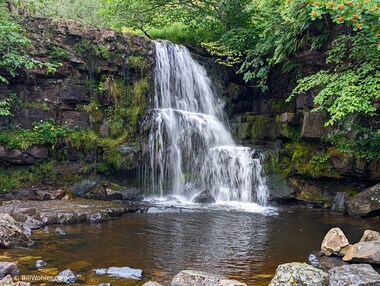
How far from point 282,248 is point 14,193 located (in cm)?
865

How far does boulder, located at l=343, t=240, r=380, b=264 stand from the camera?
6.10m

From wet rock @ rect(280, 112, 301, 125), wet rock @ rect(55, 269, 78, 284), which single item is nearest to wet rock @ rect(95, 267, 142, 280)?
wet rock @ rect(55, 269, 78, 284)

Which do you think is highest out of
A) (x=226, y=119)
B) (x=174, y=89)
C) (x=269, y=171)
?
(x=174, y=89)

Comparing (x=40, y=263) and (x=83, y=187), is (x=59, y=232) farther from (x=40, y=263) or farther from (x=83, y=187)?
(x=83, y=187)

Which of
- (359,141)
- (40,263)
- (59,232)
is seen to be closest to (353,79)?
(359,141)

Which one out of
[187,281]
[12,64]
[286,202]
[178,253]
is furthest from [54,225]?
[286,202]

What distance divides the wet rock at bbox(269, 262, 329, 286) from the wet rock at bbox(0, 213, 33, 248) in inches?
184

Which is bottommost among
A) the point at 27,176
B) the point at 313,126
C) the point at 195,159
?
the point at 27,176

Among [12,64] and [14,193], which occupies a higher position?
[12,64]

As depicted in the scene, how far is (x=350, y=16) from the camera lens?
822 centimetres

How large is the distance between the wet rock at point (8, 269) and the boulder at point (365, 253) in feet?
17.3

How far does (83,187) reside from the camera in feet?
41.2

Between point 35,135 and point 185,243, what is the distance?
741cm

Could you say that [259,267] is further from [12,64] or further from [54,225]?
[12,64]
